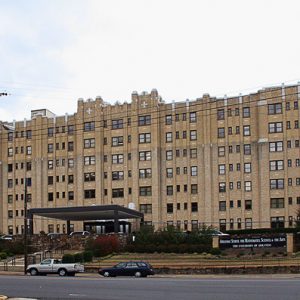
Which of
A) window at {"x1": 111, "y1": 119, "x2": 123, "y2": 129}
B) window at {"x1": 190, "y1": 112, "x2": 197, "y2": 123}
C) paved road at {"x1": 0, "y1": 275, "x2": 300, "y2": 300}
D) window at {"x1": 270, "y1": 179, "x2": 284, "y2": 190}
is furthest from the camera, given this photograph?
window at {"x1": 111, "y1": 119, "x2": 123, "y2": 129}

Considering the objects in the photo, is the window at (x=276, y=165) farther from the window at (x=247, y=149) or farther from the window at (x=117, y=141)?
the window at (x=117, y=141)

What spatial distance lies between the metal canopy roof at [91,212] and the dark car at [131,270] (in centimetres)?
3083

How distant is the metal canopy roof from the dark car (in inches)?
1214

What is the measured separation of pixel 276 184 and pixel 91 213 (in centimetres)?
2524

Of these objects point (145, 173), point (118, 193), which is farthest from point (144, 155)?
point (118, 193)

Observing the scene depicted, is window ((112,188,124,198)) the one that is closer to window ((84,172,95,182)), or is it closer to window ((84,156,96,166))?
window ((84,172,95,182))

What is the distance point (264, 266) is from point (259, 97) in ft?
145

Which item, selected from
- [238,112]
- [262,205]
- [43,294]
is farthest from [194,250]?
[43,294]

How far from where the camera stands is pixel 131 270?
44.9 metres

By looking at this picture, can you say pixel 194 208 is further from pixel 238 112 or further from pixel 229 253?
pixel 229 253

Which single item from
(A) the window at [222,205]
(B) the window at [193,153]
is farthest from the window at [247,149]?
(A) the window at [222,205]

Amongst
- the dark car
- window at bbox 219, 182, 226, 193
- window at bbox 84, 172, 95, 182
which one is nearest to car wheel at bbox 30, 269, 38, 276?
the dark car

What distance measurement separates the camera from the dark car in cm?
4444

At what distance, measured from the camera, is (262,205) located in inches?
3482
